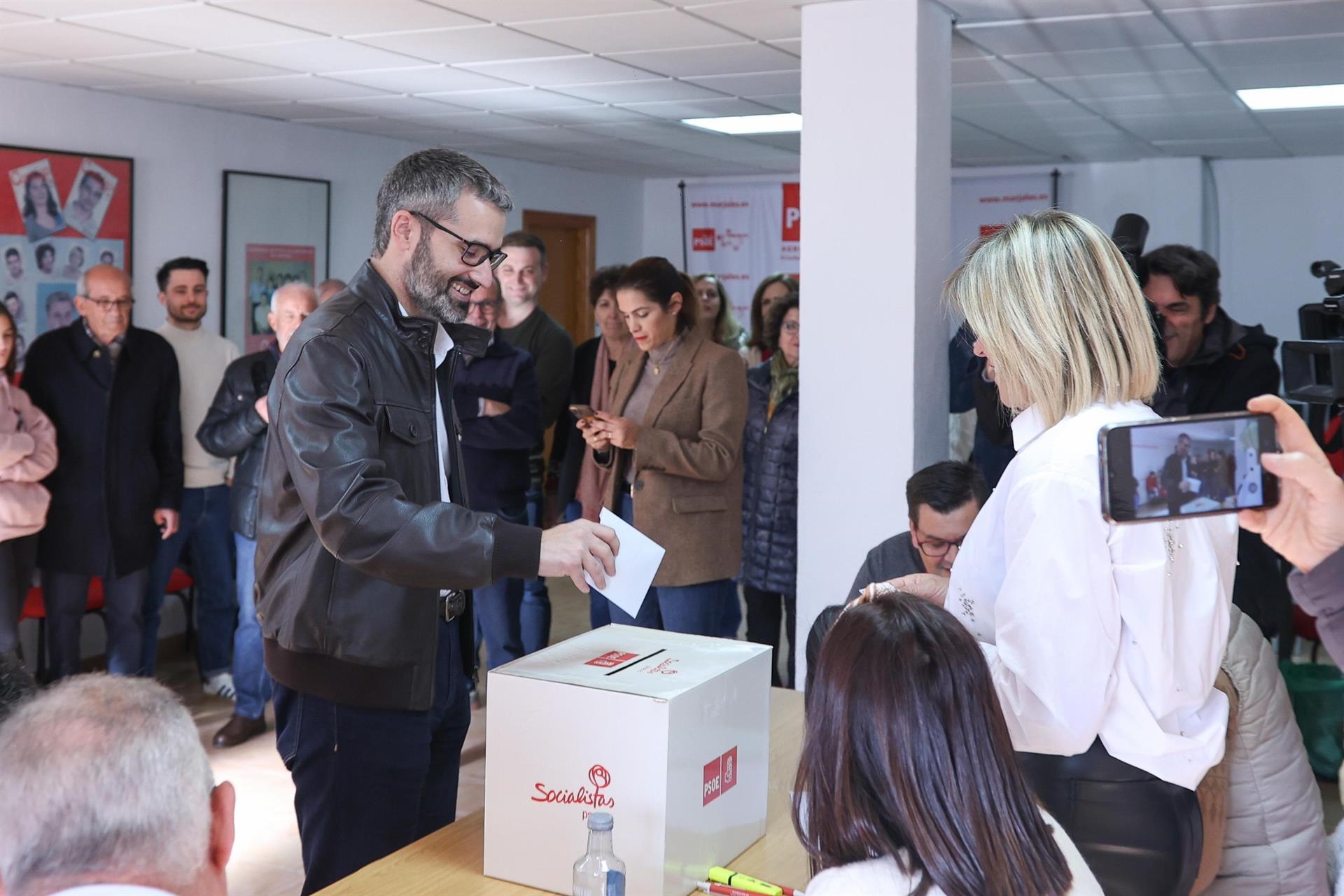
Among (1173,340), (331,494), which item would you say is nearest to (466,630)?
(331,494)

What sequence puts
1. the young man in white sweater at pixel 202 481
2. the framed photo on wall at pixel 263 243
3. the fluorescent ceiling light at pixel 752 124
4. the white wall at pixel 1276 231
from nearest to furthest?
1. the young man in white sweater at pixel 202 481
2. the framed photo on wall at pixel 263 243
3. the fluorescent ceiling light at pixel 752 124
4. the white wall at pixel 1276 231

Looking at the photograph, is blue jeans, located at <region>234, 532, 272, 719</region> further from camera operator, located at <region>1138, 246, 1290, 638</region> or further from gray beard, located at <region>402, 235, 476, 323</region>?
camera operator, located at <region>1138, 246, 1290, 638</region>

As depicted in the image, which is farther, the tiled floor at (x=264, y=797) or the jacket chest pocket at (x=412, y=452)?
the tiled floor at (x=264, y=797)

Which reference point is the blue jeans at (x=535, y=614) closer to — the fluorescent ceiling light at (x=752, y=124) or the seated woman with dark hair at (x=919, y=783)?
the fluorescent ceiling light at (x=752, y=124)

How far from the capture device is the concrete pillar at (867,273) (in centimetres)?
381

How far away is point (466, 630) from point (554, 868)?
543 millimetres

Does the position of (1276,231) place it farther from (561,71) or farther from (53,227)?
(53,227)

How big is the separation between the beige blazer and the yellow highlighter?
207 cm

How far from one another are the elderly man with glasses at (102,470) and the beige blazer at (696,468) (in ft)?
6.29

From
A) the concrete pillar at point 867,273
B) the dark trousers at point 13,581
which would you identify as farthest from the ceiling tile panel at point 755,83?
the dark trousers at point 13,581

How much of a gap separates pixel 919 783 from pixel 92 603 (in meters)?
4.57

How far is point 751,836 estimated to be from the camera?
1799 millimetres

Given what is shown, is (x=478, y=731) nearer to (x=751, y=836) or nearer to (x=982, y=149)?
(x=751, y=836)

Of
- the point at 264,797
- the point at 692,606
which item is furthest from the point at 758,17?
the point at 264,797
